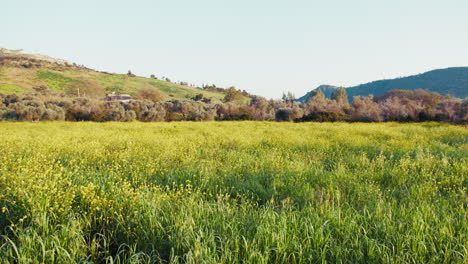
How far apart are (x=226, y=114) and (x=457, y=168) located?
4029 cm

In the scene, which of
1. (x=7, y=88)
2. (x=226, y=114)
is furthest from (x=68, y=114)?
(x=7, y=88)

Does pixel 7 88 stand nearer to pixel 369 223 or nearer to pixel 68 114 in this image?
pixel 68 114

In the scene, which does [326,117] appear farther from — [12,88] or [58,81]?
[58,81]

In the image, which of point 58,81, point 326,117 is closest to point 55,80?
point 58,81

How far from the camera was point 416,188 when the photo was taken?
5.45 m

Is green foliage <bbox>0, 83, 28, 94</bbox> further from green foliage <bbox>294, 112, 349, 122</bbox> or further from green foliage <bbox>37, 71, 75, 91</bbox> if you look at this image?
green foliage <bbox>294, 112, 349, 122</bbox>

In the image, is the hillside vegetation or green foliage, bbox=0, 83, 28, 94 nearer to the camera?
green foliage, bbox=0, 83, 28, 94

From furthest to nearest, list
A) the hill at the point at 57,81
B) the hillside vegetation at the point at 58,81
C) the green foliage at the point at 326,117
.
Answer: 1. the hill at the point at 57,81
2. the hillside vegetation at the point at 58,81
3. the green foliage at the point at 326,117

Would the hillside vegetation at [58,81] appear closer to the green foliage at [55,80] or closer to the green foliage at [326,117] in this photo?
the green foliage at [55,80]

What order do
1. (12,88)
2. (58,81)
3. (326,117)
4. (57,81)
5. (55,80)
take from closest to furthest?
(326,117), (12,88), (57,81), (58,81), (55,80)

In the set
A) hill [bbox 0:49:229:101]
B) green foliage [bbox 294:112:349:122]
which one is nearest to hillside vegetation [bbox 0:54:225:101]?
hill [bbox 0:49:229:101]

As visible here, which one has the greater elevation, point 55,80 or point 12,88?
point 55,80

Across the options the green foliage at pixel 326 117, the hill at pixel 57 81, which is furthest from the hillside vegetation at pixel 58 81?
the green foliage at pixel 326 117

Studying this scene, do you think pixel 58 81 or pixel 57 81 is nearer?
pixel 57 81
